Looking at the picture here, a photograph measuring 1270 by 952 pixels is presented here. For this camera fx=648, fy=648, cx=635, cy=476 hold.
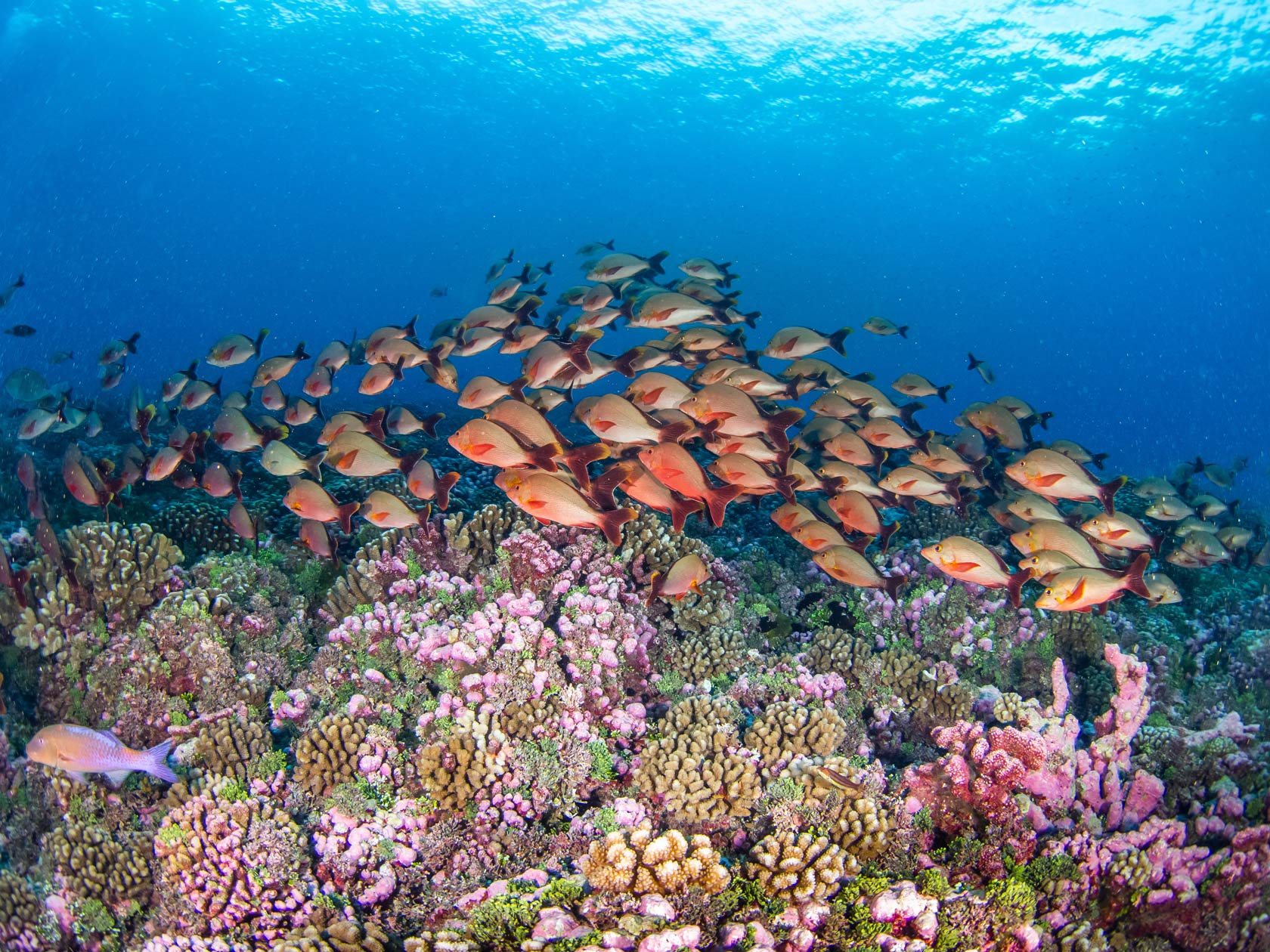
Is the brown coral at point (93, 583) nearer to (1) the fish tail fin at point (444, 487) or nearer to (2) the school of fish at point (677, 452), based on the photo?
(2) the school of fish at point (677, 452)

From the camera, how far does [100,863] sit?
3.97 meters

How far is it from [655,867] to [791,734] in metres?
1.49

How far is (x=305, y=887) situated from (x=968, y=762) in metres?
3.99

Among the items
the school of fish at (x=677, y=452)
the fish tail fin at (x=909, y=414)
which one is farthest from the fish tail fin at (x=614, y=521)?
the fish tail fin at (x=909, y=414)

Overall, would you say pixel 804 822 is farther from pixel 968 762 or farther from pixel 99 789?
pixel 99 789

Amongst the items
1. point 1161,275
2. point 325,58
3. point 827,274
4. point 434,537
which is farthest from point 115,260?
point 1161,275

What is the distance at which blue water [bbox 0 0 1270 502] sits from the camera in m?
37.3

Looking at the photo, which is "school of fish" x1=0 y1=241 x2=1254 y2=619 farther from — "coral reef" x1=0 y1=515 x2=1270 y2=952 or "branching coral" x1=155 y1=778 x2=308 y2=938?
"branching coral" x1=155 y1=778 x2=308 y2=938

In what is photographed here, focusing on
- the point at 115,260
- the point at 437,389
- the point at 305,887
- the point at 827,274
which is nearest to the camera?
the point at 305,887

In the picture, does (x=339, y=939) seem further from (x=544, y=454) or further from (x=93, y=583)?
(x=93, y=583)

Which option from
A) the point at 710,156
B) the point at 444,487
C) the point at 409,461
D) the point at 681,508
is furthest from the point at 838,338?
the point at 710,156

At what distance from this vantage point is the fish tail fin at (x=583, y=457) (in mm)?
4508

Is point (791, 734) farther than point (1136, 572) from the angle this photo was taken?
No

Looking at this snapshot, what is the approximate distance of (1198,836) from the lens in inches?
150
